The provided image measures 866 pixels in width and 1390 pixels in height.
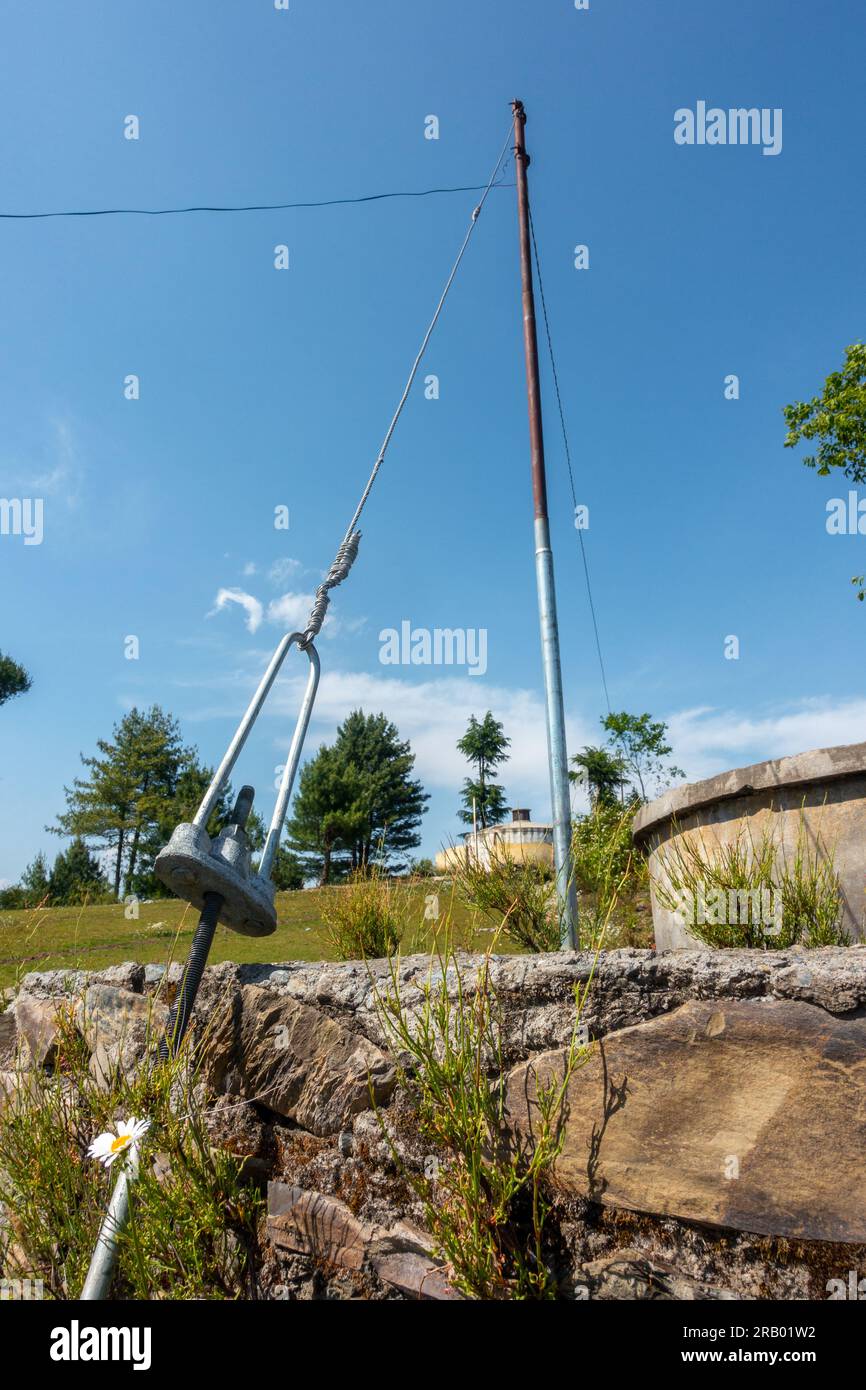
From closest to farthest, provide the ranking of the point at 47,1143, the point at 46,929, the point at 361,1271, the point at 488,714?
the point at 361,1271 < the point at 47,1143 < the point at 46,929 < the point at 488,714

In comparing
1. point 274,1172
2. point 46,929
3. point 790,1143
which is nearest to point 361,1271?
point 274,1172

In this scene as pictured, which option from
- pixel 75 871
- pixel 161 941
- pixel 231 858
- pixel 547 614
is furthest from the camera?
pixel 75 871

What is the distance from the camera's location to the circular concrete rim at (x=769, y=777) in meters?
2.94

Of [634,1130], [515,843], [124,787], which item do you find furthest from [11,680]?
[634,1130]

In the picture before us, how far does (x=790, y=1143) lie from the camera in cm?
196

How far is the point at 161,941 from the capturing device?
214 inches

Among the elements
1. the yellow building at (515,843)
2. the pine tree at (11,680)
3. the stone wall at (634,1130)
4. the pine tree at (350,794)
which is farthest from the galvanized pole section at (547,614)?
the pine tree at (11,680)

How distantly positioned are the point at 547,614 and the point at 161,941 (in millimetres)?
3914

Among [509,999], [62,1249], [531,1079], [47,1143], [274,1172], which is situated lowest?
[62,1249]

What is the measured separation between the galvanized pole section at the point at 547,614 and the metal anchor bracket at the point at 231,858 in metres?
1.61

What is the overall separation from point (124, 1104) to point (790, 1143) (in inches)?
86.3

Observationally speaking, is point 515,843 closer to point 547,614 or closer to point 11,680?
point 547,614

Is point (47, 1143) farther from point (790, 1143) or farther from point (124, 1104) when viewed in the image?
point (790, 1143)

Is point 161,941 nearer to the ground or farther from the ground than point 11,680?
nearer to the ground
